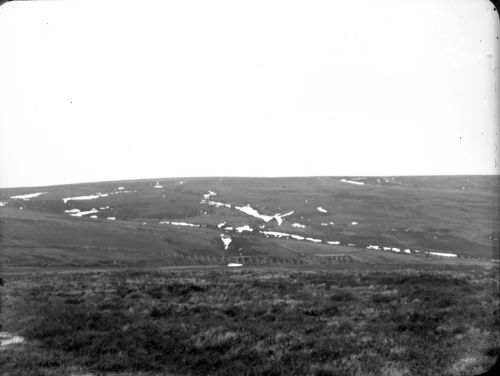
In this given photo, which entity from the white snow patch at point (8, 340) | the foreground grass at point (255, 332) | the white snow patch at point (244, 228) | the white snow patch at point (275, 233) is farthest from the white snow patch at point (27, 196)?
the white snow patch at point (8, 340)

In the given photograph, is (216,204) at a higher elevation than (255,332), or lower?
lower

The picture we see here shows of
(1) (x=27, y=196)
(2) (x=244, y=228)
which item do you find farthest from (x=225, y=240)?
(1) (x=27, y=196)

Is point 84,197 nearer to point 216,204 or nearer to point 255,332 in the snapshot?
point 216,204

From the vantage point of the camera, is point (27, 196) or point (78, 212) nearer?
point (78, 212)

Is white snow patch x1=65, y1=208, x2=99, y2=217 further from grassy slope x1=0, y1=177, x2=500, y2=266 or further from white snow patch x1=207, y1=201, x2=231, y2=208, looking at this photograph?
white snow patch x1=207, y1=201, x2=231, y2=208

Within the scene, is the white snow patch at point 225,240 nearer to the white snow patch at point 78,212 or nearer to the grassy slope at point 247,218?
the grassy slope at point 247,218

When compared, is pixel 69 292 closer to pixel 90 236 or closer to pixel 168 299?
pixel 168 299

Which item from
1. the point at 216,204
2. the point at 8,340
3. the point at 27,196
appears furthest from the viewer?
the point at 27,196

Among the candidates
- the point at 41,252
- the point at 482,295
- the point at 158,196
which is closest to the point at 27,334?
the point at 482,295
